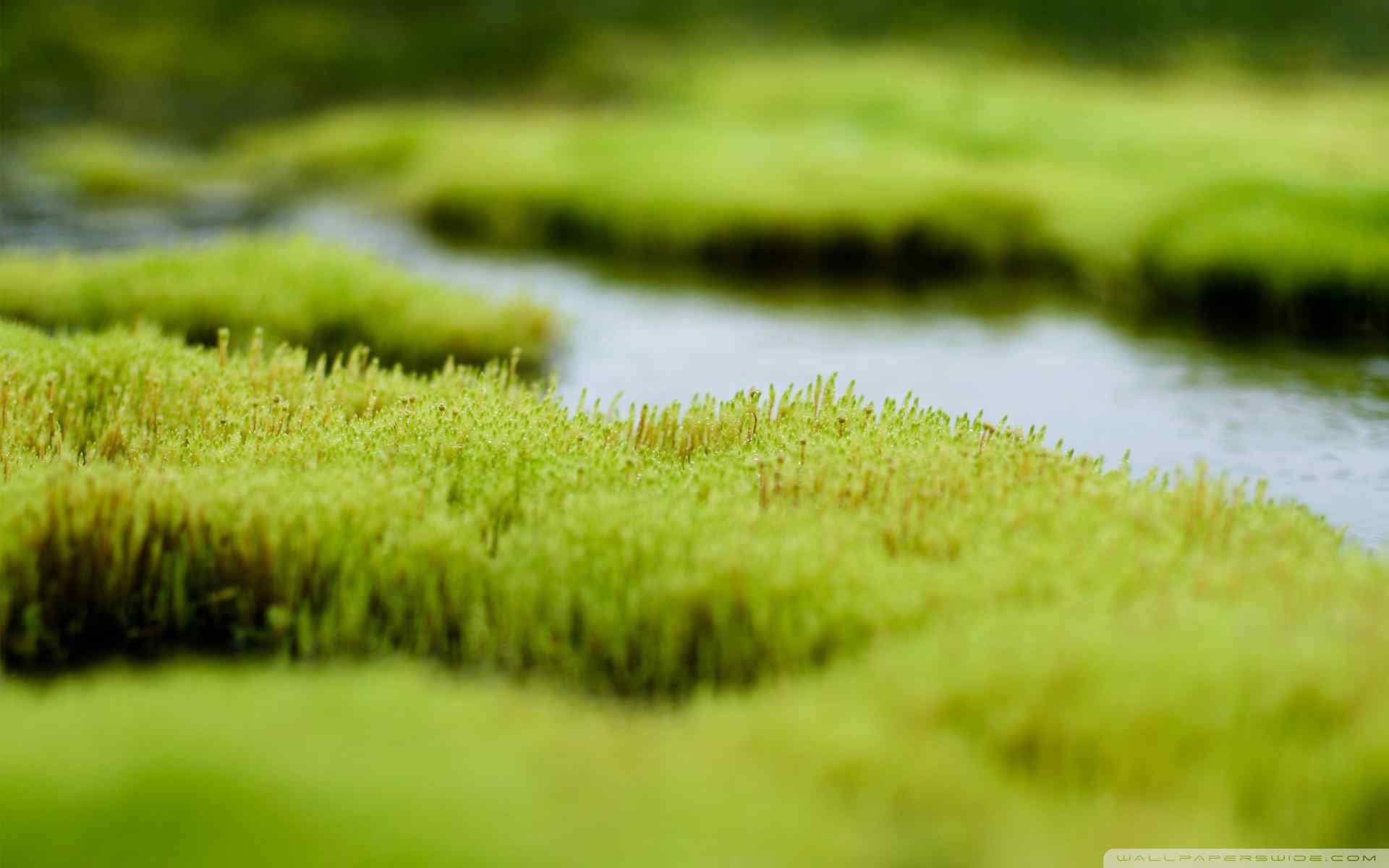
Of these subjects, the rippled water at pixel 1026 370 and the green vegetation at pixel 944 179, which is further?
the green vegetation at pixel 944 179

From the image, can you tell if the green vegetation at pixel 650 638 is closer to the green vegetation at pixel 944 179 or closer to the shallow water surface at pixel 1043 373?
the shallow water surface at pixel 1043 373

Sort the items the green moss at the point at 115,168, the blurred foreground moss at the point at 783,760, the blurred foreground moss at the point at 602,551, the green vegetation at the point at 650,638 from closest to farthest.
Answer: the blurred foreground moss at the point at 783,760 → the green vegetation at the point at 650,638 → the blurred foreground moss at the point at 602,551 → the green moss at the point at 115,168

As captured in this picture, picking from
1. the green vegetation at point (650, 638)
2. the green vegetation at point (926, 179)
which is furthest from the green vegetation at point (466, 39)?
the green vegetation at point (650, 638)

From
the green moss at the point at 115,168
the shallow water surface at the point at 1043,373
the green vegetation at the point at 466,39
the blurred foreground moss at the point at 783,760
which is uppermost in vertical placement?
the green vegetation at the point at 466,39

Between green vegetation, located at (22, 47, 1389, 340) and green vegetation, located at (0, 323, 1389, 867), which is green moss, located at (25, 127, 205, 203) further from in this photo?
green vegetation, located at (0, 323, 1389, 867)

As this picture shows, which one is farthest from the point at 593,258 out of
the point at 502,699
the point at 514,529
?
the point at 502,699

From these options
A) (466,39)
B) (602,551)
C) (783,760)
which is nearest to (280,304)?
(602,551)

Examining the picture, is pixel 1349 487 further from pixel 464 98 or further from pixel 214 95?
pixel 214 95

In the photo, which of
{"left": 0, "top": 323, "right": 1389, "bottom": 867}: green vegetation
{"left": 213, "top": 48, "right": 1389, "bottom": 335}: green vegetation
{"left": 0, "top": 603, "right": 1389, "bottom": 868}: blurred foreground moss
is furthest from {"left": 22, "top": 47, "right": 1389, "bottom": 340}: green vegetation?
{"left": 0, "top": 603, "right": 1389, "bottom": 868}: blurred foreground moss
